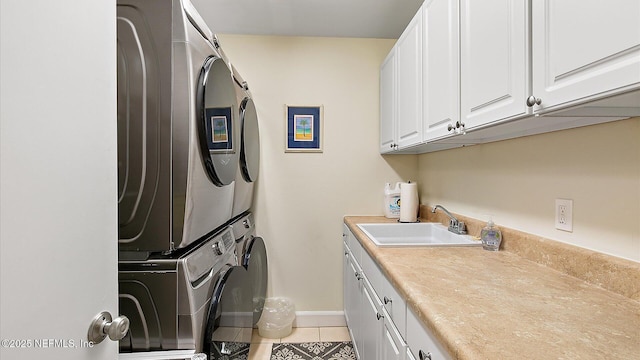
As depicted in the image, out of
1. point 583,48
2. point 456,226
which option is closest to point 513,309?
point 583,48

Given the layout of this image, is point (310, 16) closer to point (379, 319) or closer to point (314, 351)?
point (379, 319)

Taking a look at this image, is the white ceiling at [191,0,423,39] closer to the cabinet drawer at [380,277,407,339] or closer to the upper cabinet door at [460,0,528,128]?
the upper cabinet door at [460,0,528,128]

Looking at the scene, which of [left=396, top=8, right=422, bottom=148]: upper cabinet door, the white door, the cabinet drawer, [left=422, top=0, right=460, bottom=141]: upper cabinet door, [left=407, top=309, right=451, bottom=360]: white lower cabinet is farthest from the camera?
[left=396, top=8, right=422, bottom=148]: upper cabinet door

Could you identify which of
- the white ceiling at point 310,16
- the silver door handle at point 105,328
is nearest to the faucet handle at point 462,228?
the white ceiling at point 310,16

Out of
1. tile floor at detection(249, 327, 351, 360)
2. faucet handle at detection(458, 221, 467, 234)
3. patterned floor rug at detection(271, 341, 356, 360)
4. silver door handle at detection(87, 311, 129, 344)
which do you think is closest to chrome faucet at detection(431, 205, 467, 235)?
faucet handle at detection(458, 221, 467, 234)

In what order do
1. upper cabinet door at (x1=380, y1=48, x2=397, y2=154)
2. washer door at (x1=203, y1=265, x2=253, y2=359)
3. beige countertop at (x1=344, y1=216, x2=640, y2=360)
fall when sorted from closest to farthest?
beige countertop at (x1=344, y1=216, x2=640, y2=360), washer door at (x1=203, y1=265, x2=253, y2=359), upper cabinet door at (x1=380, y1=48, x2=397, y2=154)

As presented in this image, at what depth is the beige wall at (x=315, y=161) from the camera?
2.65 metres

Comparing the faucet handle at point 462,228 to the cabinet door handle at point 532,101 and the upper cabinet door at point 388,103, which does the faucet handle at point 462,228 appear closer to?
the upper cabinet door at point 388,103

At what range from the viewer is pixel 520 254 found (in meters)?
1.36

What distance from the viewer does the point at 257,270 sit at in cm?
228

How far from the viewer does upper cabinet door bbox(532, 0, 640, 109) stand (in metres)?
0.66

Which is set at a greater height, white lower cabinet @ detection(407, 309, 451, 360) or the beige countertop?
the beige countertop

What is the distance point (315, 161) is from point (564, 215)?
1835 mm

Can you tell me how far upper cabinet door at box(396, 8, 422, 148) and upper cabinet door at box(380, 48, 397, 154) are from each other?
11 cm
